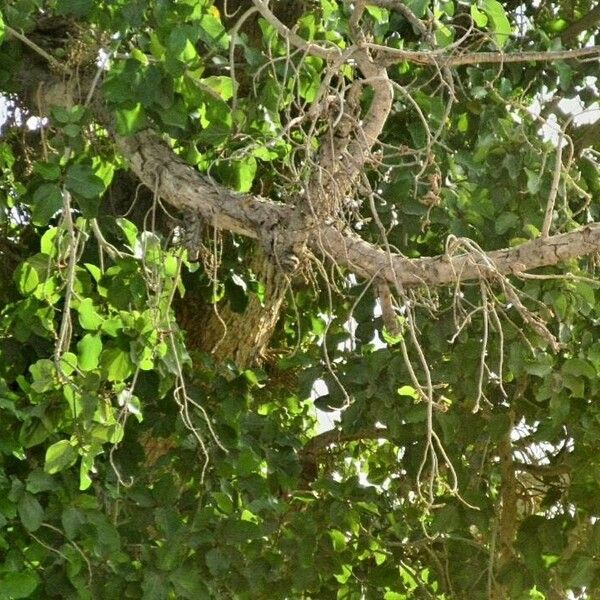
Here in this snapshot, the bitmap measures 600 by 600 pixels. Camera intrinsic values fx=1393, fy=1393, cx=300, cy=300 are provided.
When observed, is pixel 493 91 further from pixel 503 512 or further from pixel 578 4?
pixel 503 512

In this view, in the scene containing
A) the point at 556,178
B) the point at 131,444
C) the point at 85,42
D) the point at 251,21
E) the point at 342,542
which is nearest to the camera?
the point at 556,178

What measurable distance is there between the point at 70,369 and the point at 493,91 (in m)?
0.90

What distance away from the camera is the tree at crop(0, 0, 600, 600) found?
73.7 inches

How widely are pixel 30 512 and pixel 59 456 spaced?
0.11 meters

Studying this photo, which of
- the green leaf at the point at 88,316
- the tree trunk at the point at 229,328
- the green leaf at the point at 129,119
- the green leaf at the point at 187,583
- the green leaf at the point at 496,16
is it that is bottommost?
the green leaf at the point at 187,583

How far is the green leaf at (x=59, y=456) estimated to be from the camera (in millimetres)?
1915

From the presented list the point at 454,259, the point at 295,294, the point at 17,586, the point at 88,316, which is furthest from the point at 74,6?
the point at 295,294

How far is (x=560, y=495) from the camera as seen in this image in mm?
2609

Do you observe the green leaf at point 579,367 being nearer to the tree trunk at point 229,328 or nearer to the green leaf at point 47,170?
the tree trunk at point 229,328

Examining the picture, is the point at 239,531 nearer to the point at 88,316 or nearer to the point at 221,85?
the point at 88,316

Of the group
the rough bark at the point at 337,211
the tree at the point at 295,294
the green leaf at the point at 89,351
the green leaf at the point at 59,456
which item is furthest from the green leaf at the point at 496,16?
the green leaf at the point at 59,456

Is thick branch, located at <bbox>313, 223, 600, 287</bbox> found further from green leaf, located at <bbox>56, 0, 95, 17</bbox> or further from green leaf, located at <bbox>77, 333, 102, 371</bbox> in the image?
green leaf, located at <bbox>56, 0, 95, 17</bbox>

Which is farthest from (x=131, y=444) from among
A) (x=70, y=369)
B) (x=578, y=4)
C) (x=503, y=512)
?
(x=578, y=4)

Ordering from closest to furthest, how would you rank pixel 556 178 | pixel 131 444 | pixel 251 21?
1. pixel 556 178
2. pixel 131 444
3. pixel 251 21
